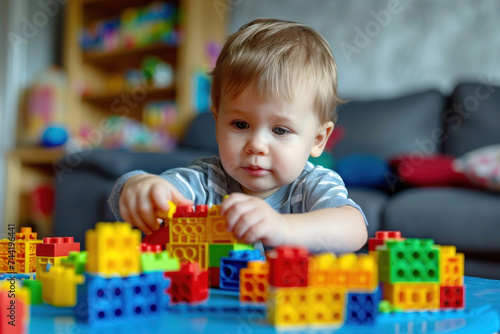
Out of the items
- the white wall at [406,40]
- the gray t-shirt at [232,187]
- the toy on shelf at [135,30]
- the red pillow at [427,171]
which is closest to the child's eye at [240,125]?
the gray t-shirt at [232,187]

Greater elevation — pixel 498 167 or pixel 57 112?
pixel 57 112

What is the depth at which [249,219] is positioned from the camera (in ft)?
1.92

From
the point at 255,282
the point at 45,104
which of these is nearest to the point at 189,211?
the point at 255,282

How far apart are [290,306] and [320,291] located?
0.10ft

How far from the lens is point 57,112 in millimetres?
3238

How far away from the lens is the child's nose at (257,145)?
0.81 meters

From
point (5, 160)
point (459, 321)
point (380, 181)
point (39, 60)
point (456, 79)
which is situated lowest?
point (459, 321)

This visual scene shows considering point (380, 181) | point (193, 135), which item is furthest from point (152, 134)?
point (380, 181)

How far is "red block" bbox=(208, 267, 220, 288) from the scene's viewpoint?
26.0 inches

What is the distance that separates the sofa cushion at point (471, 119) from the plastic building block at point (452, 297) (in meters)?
1.55

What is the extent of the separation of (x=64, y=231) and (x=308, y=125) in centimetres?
150

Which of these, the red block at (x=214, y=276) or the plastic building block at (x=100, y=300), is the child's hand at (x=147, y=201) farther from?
the plastic building block at (x=100, y=300)

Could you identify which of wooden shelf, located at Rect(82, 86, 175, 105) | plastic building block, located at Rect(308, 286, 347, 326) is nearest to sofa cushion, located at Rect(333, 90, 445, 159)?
wooden shelf, located at Rect(82, 86, 175, 105)

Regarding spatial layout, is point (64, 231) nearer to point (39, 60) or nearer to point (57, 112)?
point (57, 112)
